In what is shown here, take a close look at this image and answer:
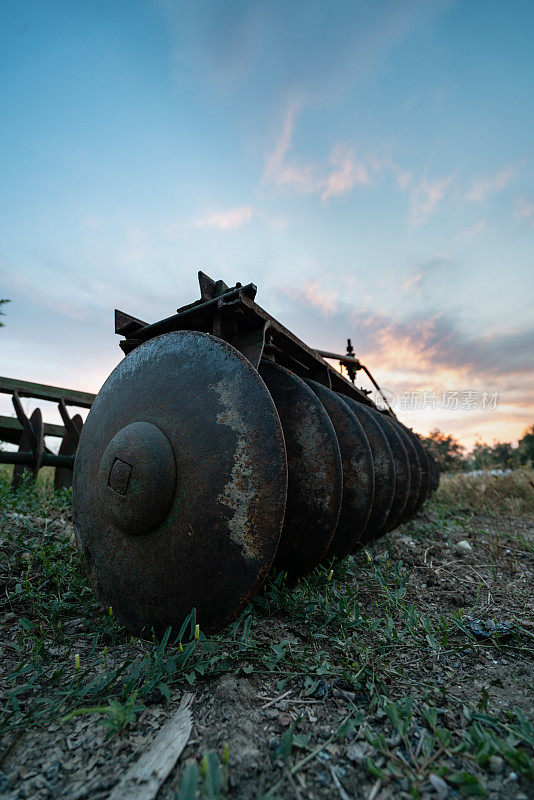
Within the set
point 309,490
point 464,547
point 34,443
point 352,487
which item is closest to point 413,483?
point 464,547

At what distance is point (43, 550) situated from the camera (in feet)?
6.93

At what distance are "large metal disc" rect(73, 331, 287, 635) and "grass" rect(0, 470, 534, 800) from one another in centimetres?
12

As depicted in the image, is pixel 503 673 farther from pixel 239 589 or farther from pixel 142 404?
pixel 142 404

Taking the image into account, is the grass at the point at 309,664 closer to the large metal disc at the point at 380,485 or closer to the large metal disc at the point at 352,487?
the large metal disc at the point at 352,487

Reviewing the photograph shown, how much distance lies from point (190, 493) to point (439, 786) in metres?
0.99

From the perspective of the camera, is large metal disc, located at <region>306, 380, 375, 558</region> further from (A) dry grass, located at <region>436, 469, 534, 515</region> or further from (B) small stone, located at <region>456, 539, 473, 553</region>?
(A) dry grass, located at <region>436, 469, 534, 515</region>

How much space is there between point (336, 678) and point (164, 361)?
133 cm

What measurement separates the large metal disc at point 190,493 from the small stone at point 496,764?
2.36ft

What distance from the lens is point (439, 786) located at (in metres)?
0.83

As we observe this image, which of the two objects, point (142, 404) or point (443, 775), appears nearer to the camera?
point (443, 775)

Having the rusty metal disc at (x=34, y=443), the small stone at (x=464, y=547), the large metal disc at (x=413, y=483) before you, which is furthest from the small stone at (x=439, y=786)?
the large metal disc at (x=413, y=483)

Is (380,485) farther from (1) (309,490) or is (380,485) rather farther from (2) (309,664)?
(2) (309,664)

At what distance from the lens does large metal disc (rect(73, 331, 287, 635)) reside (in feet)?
4.40

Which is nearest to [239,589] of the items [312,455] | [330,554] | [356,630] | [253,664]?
[253,664]
